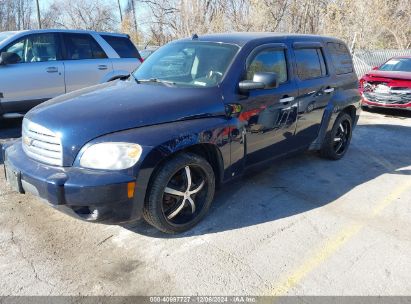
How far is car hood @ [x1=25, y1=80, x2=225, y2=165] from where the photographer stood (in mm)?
2891

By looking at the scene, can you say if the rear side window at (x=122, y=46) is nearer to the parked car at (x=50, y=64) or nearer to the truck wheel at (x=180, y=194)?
the parked car at (x=50, y=64)

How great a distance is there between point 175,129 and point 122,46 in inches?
213

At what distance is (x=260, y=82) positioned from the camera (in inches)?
140

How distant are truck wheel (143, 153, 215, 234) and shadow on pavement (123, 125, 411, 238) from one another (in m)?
0.15

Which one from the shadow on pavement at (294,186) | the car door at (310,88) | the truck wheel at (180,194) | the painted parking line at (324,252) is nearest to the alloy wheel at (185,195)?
the truck wheel at (180,194)

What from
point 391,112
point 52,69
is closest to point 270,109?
point 52,69

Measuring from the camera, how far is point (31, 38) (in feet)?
21.2

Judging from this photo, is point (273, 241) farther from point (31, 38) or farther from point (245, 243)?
point (31, 38)

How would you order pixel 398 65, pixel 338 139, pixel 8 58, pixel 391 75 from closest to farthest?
pixel 338 139 < pixel 8 58 < pixel 391 75 < pixel 398 65

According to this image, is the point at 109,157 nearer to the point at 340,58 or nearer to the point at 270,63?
the point at 270,63

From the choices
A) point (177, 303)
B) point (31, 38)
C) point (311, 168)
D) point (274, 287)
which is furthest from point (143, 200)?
point (31, 38)

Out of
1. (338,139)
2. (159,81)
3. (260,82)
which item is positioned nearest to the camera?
(260,82)

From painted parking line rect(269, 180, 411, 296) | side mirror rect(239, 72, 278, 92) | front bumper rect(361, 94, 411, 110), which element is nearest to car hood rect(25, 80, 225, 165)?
side mirror rect(239, 72, 278, 92)

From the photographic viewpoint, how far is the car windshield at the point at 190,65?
3742mm
